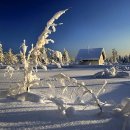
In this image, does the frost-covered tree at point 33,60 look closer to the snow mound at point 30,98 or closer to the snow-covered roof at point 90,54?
the snow mound at point 30,98

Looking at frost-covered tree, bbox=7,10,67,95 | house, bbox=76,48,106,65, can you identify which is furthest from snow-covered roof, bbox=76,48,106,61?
frost-covered tree, bbox=7,10,67,95

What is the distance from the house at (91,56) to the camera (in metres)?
52.7

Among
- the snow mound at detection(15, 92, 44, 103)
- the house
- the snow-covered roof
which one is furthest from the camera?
the snow-covered roof

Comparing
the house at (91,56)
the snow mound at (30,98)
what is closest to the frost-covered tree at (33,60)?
the snow mound at (30,98)

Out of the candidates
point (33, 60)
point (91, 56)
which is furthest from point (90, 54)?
point (33, 60)

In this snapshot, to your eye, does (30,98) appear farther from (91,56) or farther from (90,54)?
(90,54)

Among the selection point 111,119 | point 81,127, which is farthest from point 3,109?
point 111,119

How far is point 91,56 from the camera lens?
52875 mm

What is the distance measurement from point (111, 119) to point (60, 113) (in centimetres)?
54

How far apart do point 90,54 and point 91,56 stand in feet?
1.75

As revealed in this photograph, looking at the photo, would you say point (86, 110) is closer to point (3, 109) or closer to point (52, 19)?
point (3, 109)

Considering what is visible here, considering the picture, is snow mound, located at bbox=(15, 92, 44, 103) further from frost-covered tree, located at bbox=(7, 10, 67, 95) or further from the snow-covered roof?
the snow-covered roof

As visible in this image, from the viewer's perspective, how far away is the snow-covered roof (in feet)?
173

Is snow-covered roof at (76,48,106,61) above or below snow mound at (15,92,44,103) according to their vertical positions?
above
